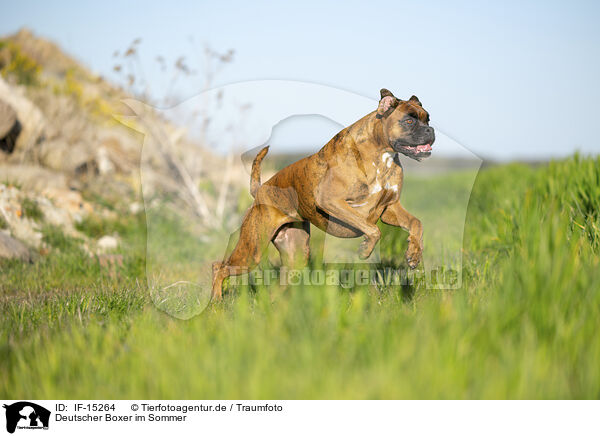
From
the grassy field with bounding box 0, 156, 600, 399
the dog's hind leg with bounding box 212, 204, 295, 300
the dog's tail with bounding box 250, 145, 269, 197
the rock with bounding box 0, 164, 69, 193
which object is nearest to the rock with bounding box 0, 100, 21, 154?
the rock with bounding box 0, 164, 69, 193

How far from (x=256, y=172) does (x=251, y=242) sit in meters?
0.68

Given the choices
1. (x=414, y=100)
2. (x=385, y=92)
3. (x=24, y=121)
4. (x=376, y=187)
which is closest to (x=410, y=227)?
(x=376, y=187)

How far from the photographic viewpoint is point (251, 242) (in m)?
4.81

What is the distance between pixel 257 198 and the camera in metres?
4.76

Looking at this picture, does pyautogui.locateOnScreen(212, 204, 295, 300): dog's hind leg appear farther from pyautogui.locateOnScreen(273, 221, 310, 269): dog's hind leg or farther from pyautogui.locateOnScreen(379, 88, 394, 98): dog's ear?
pyautogui.locateOnScreen(379, 88, 394, 98): dog's ear

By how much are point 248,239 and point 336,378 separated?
236cm

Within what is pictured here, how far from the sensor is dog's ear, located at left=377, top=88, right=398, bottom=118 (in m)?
3.89

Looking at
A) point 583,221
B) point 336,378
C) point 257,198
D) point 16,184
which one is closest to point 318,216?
point 257,198

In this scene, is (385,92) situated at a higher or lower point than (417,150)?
higher

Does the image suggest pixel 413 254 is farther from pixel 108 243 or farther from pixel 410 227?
pixel 108 243

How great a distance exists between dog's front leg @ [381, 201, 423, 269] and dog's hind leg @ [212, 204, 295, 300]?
A: 94 cm
